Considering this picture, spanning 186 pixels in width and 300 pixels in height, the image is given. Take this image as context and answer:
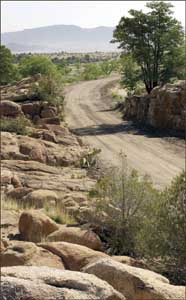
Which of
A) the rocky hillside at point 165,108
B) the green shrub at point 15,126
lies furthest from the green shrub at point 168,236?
the rocky hillside at point 165,108

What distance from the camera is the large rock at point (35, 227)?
36.8 feet

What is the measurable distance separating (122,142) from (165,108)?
484cm

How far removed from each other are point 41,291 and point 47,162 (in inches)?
796

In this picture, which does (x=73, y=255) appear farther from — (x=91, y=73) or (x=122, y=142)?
(x=91, y=73)

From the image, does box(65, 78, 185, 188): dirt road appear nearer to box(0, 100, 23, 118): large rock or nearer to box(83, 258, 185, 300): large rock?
box(0, 100, 23, 118): large rock

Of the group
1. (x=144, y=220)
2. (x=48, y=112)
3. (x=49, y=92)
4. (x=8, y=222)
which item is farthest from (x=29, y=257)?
(x=49, y=92)

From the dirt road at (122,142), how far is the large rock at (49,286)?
16596 mm

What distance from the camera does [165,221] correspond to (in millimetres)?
9781

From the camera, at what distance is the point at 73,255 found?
28.0 feet

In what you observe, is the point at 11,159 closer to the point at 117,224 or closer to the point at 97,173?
the point at 97,173

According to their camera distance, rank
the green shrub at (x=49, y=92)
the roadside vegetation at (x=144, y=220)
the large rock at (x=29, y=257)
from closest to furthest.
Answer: the large rock at (x=29, y=257) < the roadside vegetation at (x=144, y=220) < the green shrub at (x=49, y=92)

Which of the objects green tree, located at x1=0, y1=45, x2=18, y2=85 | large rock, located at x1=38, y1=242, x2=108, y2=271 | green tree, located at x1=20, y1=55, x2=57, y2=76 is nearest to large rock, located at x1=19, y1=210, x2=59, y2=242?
large rock, located at x1=38, y1=242, x2=108, y2=271

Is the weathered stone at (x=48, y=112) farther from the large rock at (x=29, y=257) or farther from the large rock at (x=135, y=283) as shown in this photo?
the large rock at (x=135, y=283)

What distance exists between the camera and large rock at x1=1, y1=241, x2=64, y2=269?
27.0ft
